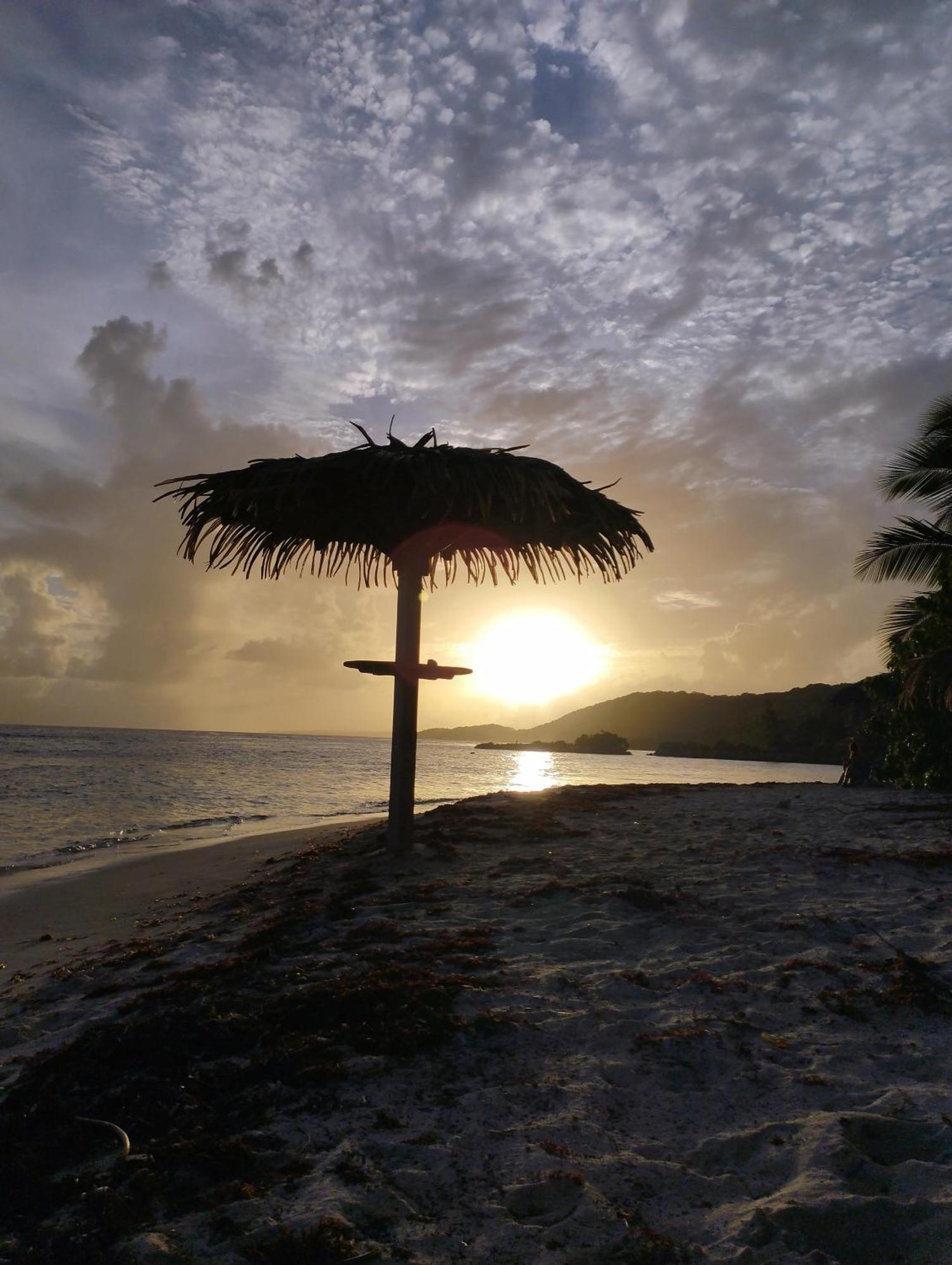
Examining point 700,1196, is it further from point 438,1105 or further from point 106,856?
point 106,856

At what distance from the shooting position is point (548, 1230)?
248cm

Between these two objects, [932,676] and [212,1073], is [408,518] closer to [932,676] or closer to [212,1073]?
[212,1073]

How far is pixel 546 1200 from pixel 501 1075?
0.85m

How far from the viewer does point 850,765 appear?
58.0 feet

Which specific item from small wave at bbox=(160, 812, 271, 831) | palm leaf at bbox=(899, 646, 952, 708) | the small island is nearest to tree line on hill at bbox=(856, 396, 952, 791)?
palm leaf at bbox=(899, 646, 952, 708)

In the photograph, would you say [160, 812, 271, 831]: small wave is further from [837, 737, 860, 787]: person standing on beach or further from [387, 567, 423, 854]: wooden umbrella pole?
[837, 737, 860, 787]: person standing on beach

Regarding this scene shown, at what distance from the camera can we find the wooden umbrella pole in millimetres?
8297

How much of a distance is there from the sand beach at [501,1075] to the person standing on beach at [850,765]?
1122cm

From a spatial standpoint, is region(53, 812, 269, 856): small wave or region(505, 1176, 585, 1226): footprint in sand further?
region(53, 812, 269, 856): small wave

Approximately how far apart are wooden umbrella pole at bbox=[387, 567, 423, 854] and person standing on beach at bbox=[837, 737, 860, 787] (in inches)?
496

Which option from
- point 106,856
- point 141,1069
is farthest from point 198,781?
point 141,1069

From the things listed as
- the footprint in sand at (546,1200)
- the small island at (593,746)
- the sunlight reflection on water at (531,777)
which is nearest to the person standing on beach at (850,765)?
the sunlight reflection on water at (531,777)

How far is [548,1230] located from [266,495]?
21.2 ft

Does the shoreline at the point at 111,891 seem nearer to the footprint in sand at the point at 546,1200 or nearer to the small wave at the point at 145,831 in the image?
the small wave at the point at 145,831
